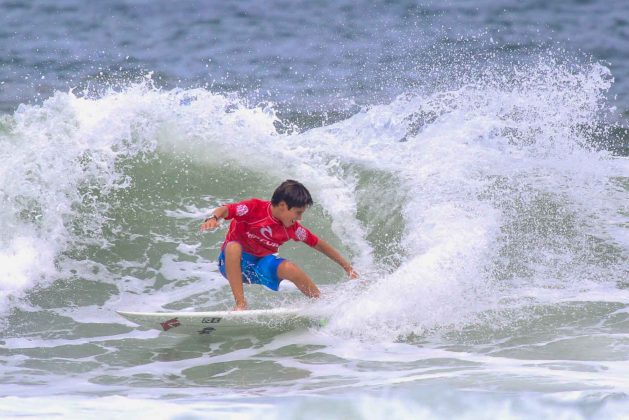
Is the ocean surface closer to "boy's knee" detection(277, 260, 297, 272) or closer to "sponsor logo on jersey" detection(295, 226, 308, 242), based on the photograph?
"boy's knee" detection(277, 260, 297, 272)

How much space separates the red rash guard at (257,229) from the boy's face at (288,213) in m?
0.07

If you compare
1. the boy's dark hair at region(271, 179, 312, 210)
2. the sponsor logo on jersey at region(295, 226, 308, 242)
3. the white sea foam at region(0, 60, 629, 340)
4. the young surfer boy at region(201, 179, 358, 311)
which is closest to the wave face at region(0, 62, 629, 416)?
the white sea foam at region(0, 60, 629, 340)

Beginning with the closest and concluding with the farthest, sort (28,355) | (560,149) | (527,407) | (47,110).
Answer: (527,407)
(28,355)
(47,110)
(560,149)

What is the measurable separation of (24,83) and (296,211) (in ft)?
37.4

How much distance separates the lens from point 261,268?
6816mm

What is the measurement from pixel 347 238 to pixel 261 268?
7.30 ft

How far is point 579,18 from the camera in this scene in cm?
2112

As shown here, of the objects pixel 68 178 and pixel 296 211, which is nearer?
pixel 296 211

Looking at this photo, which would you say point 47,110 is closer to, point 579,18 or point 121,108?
point 121,108

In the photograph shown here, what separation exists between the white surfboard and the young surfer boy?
108mm

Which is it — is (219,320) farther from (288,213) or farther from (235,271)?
(288,213)

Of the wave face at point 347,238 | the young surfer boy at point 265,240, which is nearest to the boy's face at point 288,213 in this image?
the young surfer boy at point 265,240

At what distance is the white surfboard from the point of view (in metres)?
6.63

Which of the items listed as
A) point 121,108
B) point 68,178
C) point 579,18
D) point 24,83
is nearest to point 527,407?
point 68,178
